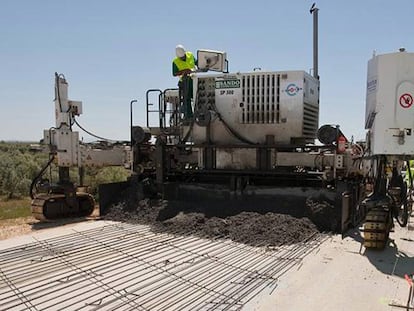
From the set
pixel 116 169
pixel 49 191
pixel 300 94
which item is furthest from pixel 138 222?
pixel 116 169

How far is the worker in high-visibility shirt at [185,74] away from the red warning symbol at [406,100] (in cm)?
454

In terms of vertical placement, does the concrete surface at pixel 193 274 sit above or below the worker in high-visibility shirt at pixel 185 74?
below

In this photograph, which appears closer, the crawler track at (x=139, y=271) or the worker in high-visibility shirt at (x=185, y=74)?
the crawler track at (x=139, y=271)

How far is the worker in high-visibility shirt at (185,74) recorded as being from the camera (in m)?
9.02

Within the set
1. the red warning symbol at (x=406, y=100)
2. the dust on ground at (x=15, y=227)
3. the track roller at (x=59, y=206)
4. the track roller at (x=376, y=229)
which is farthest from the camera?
the track roller at (x=59, y=206)

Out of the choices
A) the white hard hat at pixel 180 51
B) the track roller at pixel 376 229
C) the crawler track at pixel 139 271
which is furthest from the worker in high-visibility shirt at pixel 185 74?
the track roller at pixel 376 229

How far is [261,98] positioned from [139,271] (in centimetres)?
461

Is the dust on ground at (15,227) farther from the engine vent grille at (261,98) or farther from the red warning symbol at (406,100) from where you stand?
the red warning symbol at (406,100)

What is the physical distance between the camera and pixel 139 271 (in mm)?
5051

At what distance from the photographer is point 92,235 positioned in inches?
277

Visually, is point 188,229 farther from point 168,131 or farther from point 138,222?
point 168,131

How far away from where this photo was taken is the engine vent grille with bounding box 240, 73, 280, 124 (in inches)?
326

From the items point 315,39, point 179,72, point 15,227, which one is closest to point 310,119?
point 315,39

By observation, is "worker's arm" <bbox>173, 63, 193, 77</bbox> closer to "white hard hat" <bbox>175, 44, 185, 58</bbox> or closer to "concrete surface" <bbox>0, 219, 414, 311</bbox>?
"white hard hat" <bbox>175, 44, 185, 58</bbox>
